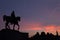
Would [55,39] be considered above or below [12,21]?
below

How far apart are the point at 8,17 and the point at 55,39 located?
22433mm

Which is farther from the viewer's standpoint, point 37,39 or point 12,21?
point 37,39

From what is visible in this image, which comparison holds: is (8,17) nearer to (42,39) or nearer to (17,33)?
(17,33)

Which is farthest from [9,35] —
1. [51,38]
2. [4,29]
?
[51,38]

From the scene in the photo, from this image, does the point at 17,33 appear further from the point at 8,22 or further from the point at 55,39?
the point at 55,39

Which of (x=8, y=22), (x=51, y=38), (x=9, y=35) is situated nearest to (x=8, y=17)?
(x=8, y=22)

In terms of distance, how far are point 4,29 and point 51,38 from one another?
2199cm

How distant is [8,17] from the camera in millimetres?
31828

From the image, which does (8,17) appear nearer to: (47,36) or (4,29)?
(4,29)

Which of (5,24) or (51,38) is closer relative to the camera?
(5,24)

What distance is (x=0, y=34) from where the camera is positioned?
1200 inches

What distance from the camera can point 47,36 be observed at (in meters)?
51.3

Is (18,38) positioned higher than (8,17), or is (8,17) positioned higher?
(8,17)

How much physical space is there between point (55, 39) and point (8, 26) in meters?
21.8
